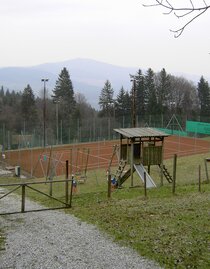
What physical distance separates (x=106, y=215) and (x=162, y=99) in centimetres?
6857

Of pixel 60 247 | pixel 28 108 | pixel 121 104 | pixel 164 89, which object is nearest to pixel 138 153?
pixel 60 247

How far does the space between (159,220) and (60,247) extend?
3.43 metres

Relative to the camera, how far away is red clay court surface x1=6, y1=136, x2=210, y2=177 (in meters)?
36.4

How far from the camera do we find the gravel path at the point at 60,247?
8516 millimetres

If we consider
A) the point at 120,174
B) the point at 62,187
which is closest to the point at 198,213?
the point at 120,174

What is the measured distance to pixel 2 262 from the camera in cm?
866

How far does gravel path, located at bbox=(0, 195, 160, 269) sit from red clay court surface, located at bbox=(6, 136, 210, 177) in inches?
848

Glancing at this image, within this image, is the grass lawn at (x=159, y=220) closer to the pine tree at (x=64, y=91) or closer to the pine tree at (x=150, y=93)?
the pine tree at (x=150, y=93)

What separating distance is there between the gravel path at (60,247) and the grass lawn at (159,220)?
0.43 meters

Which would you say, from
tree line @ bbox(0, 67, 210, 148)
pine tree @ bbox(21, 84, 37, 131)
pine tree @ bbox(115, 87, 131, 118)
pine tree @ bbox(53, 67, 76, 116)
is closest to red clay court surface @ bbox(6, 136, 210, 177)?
tree line @ bbox(0, 67, 210, 148)

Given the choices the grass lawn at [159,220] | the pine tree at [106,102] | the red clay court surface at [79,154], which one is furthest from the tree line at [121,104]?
the grass lawn at [159,220]

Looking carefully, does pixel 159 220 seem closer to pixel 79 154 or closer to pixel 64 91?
pixel 79 154

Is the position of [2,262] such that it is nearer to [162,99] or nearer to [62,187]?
[62,187]

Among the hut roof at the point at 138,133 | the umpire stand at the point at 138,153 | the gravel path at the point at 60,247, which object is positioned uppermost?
the hut roof at the point at 138,133
